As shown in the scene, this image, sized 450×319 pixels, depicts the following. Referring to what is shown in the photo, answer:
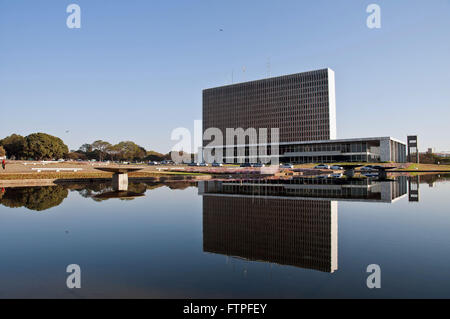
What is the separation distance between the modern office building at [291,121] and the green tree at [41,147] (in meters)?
75.5

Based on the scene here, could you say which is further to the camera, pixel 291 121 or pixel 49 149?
pixel 291 121

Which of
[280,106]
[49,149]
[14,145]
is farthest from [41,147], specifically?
[280,106]

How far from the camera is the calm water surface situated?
6.13m

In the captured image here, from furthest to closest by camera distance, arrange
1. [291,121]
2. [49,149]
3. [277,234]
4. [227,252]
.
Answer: [291,121] < [49,149] < [277,234] < [227,252]

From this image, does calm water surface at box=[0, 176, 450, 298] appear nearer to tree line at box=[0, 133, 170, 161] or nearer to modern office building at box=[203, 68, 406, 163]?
tree line at box=[0, 133, 170, 161]

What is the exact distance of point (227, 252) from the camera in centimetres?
878

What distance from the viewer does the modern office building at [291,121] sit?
120062mm

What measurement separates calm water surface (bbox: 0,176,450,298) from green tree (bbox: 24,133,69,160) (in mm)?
102810

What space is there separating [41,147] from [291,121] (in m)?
101

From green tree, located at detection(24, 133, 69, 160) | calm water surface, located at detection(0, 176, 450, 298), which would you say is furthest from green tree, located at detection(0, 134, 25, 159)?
calm water surface, located at detection(0, 176, 450, 298)

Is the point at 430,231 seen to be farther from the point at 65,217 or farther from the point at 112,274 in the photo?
the point at 65,217

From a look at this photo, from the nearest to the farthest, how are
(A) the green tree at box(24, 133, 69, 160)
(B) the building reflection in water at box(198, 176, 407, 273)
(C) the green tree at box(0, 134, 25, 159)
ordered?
(B) the building reflection in water at box(198, 176, 407, 273) < (A) the green tree at box(24, 133, 69, 160) < (C) the green tree at box(0, 134, 25, 159)

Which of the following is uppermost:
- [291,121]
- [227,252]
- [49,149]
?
[291,121]

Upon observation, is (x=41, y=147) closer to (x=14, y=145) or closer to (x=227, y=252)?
(x=14, y=145)
